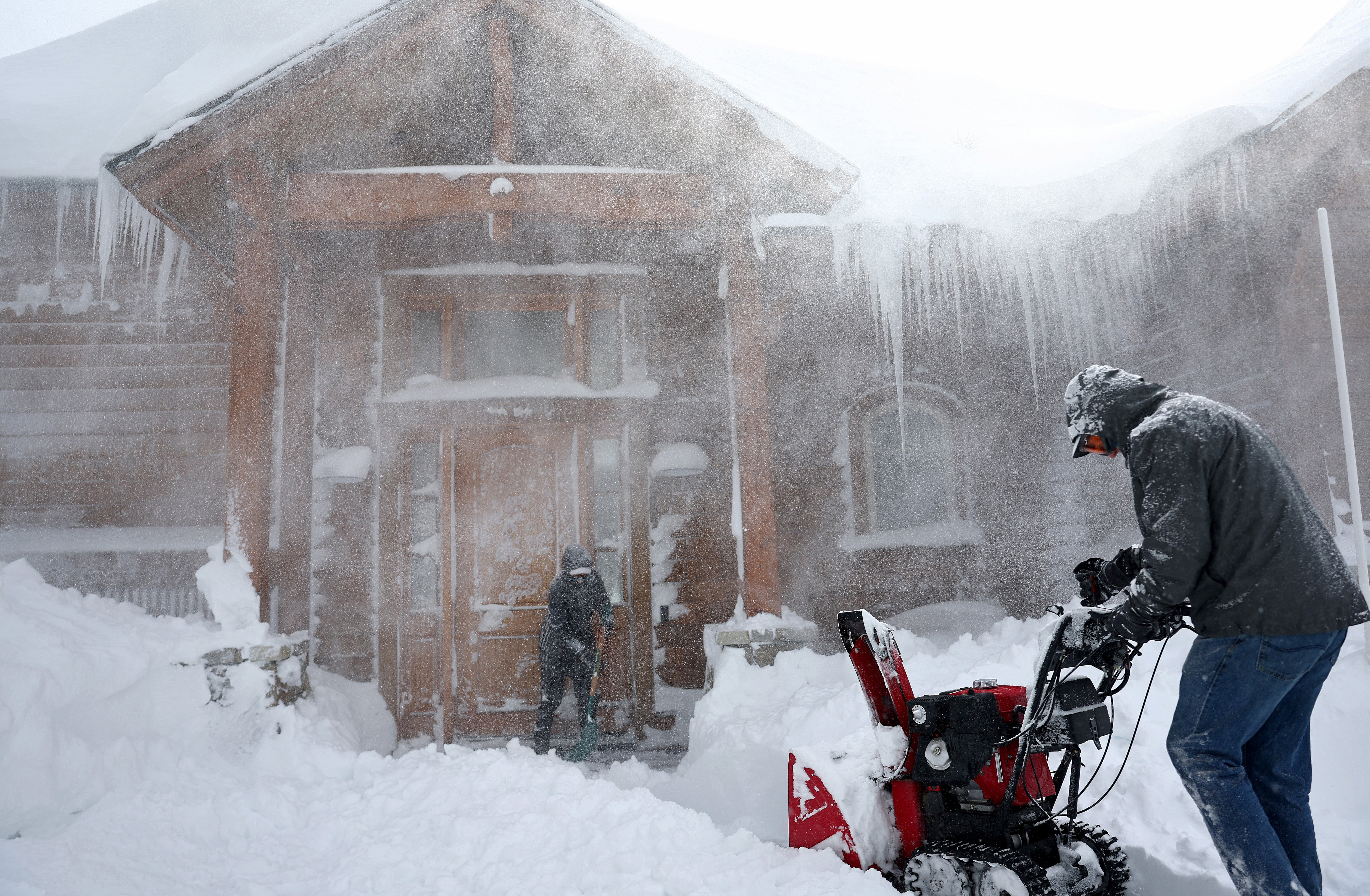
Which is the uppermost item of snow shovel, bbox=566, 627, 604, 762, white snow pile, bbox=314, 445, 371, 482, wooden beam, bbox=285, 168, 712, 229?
wooden beam, bbox=285, 168, 712, 229

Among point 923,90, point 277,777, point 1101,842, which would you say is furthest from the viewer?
point 923,90

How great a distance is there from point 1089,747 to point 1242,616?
5.99 feet

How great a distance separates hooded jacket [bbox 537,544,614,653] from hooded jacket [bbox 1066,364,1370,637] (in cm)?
379

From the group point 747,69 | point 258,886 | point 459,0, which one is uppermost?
point 747,69

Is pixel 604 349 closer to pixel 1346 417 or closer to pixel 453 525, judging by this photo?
pixel 453 525

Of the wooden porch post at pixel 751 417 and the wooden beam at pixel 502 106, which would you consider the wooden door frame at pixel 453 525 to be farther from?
the wooden beam at pixel 502 106

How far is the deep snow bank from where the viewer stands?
→ 272 centimetres

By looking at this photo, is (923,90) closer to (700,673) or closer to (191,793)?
(700,673)

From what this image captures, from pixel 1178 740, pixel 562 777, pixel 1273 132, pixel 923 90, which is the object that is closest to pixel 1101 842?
pixel 1178 740

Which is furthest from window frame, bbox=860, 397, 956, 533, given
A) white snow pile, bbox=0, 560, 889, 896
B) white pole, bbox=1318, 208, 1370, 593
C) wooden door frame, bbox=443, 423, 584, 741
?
white snow pile, bbox=0, 560, 889, 896

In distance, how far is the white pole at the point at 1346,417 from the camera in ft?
12.1

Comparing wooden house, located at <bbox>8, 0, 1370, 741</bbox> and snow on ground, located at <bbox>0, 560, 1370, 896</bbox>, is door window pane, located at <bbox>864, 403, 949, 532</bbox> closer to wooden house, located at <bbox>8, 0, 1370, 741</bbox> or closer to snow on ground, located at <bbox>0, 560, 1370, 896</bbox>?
wooden house, located at <bbox>8, 0, 1370, 741</bbox>

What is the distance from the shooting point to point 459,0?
5.02m

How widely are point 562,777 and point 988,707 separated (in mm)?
2006
